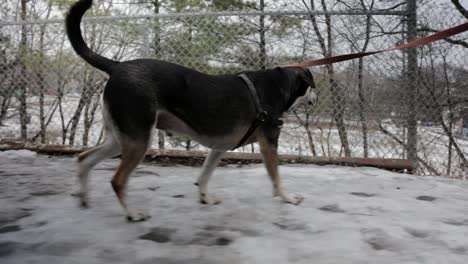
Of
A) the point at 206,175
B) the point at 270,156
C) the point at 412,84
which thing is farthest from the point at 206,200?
the point at 412,84

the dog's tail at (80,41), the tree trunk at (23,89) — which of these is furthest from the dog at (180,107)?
the tree trunk at (23,89)

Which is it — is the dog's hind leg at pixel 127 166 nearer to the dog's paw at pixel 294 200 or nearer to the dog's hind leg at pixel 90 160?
the dog's hind leg at pixel 90 160

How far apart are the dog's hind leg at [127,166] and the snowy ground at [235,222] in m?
0.08

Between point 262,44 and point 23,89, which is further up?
point 262,44

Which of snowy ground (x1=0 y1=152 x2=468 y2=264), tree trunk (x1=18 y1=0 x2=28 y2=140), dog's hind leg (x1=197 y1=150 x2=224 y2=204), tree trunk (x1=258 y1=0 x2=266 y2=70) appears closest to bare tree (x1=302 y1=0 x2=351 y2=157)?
tree trunk (x1=258 y1=0 x2=266 y2=70)

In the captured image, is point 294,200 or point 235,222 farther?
point 294,200

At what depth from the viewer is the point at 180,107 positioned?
2068 millimetres

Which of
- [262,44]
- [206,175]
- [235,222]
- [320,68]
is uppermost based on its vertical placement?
[262,44]

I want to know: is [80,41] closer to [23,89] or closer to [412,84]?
[23,89]

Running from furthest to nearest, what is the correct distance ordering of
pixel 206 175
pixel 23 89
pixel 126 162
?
1. pixel 23 89
2. pixel 206 175
3. pixel 126 162

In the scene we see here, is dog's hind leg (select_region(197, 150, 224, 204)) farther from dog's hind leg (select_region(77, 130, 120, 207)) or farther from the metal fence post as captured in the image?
the metal fence post

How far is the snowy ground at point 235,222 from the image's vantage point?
5.16 ft

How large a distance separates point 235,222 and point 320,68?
2.53 meters

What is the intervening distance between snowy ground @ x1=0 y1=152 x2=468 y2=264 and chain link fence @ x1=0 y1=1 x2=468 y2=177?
0.85 metres
